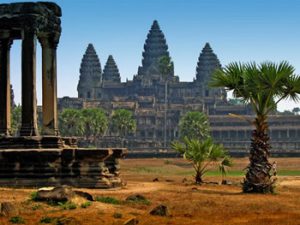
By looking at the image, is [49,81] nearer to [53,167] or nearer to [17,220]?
[53,167]

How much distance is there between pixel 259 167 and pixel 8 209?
10753mm

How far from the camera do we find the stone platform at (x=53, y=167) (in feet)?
71.8

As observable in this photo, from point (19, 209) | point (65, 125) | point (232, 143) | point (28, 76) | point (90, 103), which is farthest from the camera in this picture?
point (90, 103)

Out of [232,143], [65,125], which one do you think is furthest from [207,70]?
[65,125]

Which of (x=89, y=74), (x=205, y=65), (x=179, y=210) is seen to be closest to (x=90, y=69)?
(x=89, y=74)

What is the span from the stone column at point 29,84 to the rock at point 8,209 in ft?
28.0

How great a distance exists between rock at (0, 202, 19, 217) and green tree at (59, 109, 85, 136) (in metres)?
88.5

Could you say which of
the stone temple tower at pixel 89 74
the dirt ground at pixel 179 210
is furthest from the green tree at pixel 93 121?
the dirt ground at pixel 179 210

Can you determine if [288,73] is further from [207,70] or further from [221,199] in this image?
[207,70]

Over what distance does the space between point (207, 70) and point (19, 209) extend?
566 ft

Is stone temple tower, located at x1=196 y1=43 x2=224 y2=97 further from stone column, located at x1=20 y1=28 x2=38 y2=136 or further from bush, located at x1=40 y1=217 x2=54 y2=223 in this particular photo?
bush, located at x1=40 y1=217 x2=54 y2=223

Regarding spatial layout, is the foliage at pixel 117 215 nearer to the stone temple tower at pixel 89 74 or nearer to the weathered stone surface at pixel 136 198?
the weathered stone surface at pixel 136 198

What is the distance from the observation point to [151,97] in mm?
166625

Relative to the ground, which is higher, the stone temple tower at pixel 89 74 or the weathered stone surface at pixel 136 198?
the stone temple tower at pixel 89 74
